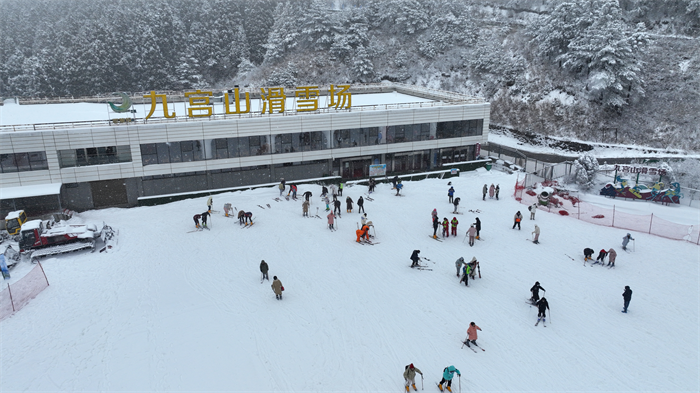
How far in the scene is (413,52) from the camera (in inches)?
3334

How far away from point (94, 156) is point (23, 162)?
14.9 ft

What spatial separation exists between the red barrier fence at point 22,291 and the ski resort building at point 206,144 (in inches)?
411

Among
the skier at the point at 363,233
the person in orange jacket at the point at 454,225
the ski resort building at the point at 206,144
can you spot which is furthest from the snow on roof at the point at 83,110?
the person in orange jacket at the point at 454,225

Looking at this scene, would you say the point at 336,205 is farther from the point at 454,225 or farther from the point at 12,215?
the point at 12,215

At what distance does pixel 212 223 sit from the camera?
3194 centimetres

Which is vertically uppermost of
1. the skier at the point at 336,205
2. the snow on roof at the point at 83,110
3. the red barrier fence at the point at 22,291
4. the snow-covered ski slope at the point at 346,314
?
the snow on roof at the point at 83,110

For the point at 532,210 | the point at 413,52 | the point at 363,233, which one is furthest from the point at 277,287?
the point at 413,52

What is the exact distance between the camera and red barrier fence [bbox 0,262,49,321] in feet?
70.2

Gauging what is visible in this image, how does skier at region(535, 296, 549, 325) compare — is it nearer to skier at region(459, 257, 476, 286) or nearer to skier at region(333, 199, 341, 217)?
skier at region(459, 257, 476, 286)

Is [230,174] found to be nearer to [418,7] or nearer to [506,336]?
[506,336]

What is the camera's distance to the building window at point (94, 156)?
33.6 meters

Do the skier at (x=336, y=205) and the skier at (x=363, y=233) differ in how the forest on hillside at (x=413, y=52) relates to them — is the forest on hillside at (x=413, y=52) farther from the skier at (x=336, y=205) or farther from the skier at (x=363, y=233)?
the skier at (x=363, y=233)

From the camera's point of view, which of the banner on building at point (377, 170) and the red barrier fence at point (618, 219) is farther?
the banner on building at point (377, 170)

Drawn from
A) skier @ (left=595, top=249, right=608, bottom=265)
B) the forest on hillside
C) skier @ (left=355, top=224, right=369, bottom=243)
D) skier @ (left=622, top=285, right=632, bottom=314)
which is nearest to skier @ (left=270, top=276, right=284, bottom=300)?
skier @ (left=355, top=224, right=369, bottom=243)
